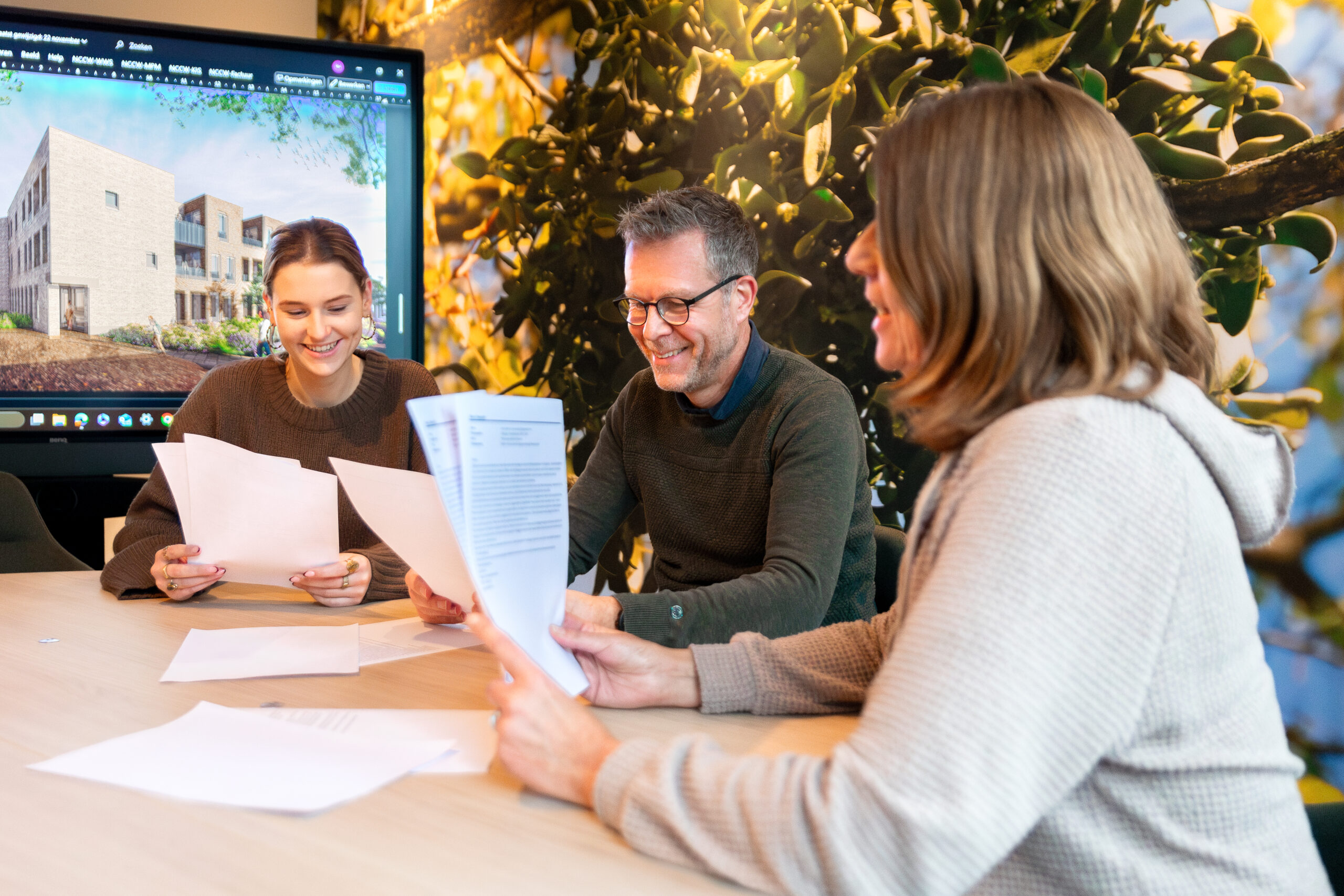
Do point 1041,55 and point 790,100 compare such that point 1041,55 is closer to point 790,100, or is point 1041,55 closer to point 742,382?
point 790,100

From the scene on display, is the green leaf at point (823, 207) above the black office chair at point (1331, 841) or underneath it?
above

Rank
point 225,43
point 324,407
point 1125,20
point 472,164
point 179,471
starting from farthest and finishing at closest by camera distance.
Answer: point 472,164 < point 225,43 < point 324,407 < point 1125,20 < point 179,471

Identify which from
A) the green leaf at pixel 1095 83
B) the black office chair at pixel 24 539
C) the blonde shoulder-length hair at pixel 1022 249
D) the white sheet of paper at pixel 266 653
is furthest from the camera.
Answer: the black office chair at pixel 24 539

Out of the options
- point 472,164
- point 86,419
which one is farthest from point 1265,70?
point 86,419

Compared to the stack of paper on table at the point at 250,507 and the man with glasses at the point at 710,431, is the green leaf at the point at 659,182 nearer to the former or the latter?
the man with glasses at the point at 710,431

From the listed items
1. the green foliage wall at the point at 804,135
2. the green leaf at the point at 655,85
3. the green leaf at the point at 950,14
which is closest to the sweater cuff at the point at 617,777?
the green foliage wall at the point at 804,135

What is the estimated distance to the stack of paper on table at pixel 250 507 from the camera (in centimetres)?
140

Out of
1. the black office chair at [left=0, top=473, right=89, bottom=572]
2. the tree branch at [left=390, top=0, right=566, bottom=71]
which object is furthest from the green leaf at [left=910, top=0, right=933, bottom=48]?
the black office chair at [left=0, top=473, right=89, bottom=572]

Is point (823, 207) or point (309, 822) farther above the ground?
point (823, 207)

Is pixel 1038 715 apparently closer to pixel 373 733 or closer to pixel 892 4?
pixel 373 733

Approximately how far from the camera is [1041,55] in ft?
5.80

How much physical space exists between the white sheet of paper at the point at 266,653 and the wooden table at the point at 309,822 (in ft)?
0.08

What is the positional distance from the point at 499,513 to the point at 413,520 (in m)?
0.29

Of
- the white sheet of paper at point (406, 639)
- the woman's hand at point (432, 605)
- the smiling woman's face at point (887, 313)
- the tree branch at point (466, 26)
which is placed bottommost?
the white sheet of paper at point (406, 639)
